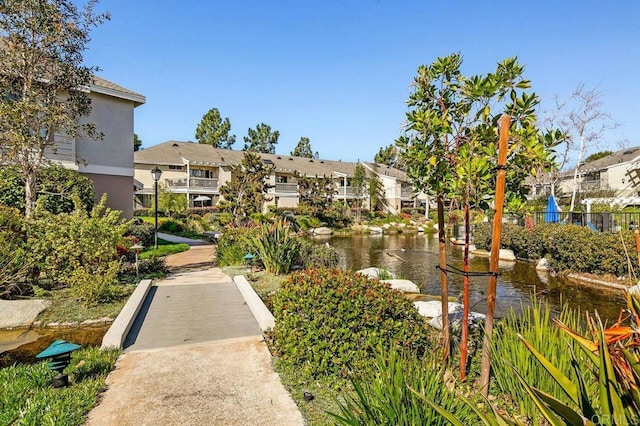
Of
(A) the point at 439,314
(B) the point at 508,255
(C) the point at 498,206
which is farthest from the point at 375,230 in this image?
(C) the point at 498,206

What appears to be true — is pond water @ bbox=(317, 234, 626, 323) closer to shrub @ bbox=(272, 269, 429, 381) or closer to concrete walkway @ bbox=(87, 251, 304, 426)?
shrub @ bbox=(272, 269, 429, 381)

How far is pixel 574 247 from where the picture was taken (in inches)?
561

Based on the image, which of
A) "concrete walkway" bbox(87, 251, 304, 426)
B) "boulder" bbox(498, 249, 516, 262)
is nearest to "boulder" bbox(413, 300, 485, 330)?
"concrete walkway" bbox(87, 251, 304, 426)

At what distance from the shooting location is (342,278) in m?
5.20

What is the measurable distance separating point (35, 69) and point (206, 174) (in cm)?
3085

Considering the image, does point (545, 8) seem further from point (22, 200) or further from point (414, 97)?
point (22, 200)

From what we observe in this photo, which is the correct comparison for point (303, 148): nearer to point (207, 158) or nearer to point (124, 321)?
point (207, 158)

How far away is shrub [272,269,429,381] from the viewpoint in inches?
175

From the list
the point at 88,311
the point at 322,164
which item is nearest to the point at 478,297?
the point at 88,311

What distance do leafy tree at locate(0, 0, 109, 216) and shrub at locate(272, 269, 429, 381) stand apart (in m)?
8.66

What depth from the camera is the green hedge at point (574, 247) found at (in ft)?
41.8

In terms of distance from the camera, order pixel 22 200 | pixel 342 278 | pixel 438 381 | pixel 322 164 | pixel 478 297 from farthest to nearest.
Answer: pixel 322 164
pixel 22 200
pixel 478 297
pixel 342 278
pixel 438 381

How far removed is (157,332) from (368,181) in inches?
1624

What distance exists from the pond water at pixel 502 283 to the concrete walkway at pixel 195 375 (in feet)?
12.9
